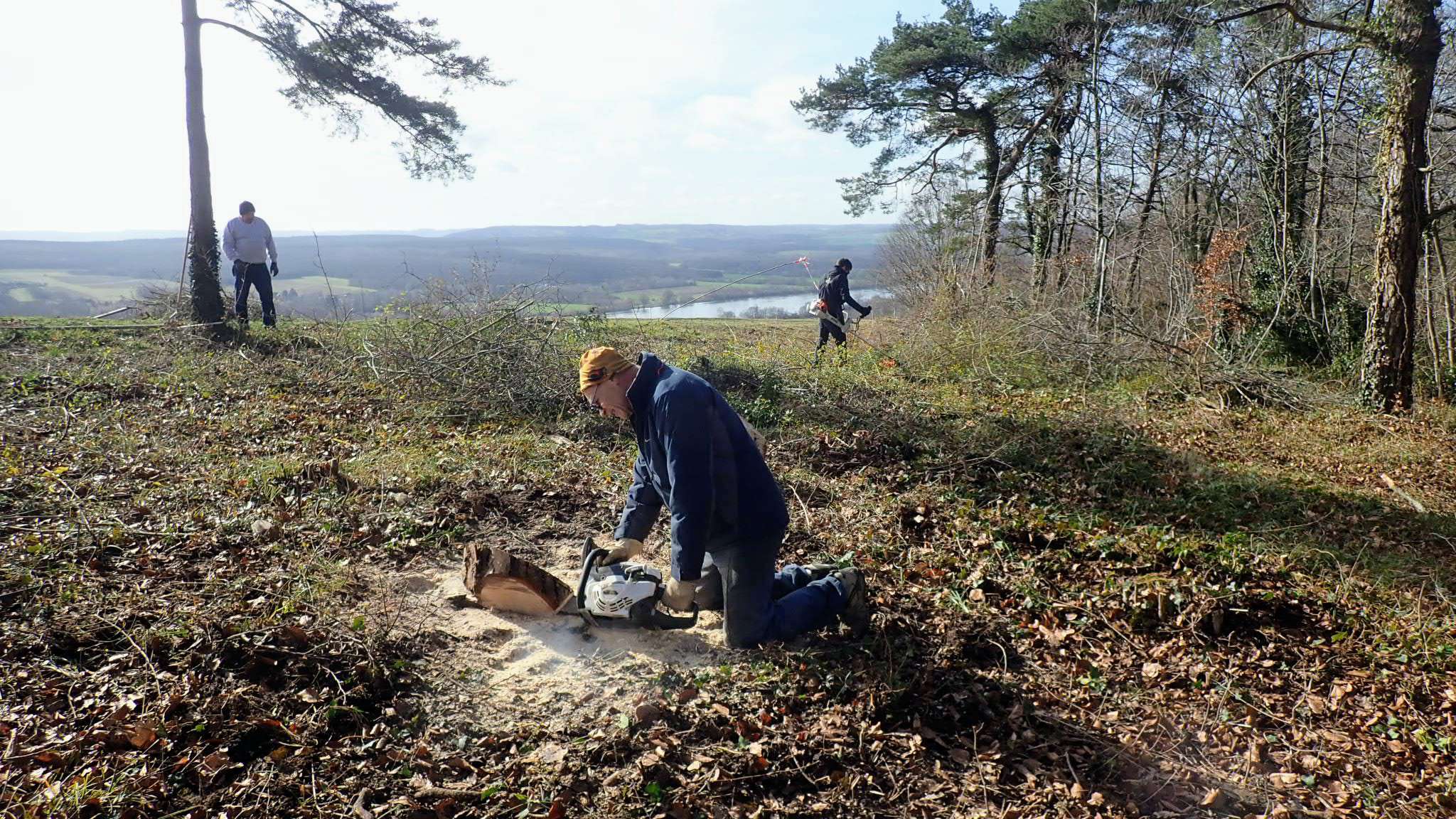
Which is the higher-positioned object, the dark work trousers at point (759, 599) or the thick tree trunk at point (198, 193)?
the thick tree trunk at point (198, 193)

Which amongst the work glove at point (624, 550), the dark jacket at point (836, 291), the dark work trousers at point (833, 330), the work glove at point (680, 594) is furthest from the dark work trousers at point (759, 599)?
the dark jacket at point (836, 291)

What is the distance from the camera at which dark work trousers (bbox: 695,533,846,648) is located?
3623mm

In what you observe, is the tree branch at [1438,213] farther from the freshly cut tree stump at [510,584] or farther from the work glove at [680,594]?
the freshly cut tree stump at [510,584]

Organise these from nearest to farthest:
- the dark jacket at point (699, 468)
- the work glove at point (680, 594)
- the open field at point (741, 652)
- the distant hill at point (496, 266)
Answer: the open field at point (741, 652), the dark jacket at point (699, 468), the work glove at point (680, 594), the distant hill at point (496, 266)

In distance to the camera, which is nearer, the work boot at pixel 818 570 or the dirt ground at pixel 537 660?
the dirt ground at pixel 537 660

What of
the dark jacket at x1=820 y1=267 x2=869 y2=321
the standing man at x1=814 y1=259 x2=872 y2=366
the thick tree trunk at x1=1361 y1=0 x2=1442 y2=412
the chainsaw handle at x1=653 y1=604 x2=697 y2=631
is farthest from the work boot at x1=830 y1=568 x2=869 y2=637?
the dark jacket at x1=820 y1=267 x2=869 y2=321

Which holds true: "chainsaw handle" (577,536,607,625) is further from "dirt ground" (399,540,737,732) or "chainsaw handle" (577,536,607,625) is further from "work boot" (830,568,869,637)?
"work boot" (830,568,869,637)

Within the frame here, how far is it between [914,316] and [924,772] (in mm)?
11109

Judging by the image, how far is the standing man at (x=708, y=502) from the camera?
336cm

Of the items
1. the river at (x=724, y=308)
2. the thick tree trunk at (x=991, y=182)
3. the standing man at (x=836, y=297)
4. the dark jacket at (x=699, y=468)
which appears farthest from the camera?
the thick tree trunk at (x=991, y=182)

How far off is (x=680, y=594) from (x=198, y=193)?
1046cm

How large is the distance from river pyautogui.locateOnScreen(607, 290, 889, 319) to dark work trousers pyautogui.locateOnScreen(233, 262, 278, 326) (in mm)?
4622

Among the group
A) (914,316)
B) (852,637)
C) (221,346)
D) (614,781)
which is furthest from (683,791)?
(914,316)

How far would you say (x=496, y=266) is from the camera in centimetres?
905
